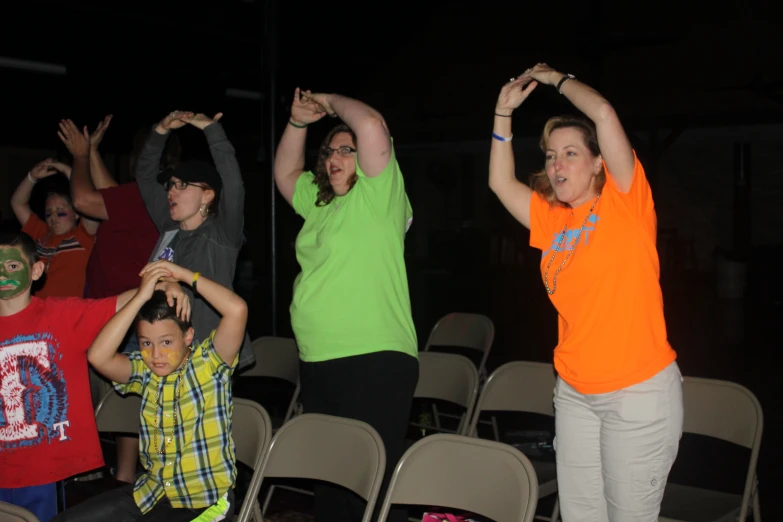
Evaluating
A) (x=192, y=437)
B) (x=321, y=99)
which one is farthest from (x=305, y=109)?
(x=192, y=437)

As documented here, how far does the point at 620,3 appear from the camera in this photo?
9.65 m

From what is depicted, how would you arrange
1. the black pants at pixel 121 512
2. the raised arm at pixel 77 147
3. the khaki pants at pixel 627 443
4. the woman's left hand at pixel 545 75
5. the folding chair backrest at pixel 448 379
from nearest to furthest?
1. the khaki pants at pixel 627 443
2. the woman's left hand at pixel 545 75
3. the black pants at pixel 121 512
4. the folding chair backrest at pixel 448 379
5. the raised arm at pixel 77 147

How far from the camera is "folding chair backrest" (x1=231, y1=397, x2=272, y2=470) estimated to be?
2.39 metres

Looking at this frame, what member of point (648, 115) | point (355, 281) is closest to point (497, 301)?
point (648, 115)

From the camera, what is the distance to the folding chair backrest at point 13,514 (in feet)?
5.81

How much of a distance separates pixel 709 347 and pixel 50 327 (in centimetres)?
665

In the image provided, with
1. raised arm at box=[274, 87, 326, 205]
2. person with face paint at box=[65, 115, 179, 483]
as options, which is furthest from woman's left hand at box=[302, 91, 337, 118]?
person with face paint at box=[65, 115, 179, 483]

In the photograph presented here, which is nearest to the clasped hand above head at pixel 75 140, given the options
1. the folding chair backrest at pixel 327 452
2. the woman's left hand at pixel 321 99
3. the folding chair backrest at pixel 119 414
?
the folding chair backrest at pixel 119 414

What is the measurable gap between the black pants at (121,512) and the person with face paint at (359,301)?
464 millimetres

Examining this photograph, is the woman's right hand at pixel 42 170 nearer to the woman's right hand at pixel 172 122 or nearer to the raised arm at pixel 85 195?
the raised arm at pixel 85 195

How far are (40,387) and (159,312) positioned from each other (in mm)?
474

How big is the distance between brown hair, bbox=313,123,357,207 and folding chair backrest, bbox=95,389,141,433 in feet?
3.45

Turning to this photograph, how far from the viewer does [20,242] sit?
2.52 metres

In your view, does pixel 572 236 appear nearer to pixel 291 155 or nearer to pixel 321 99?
pixel 321 99
